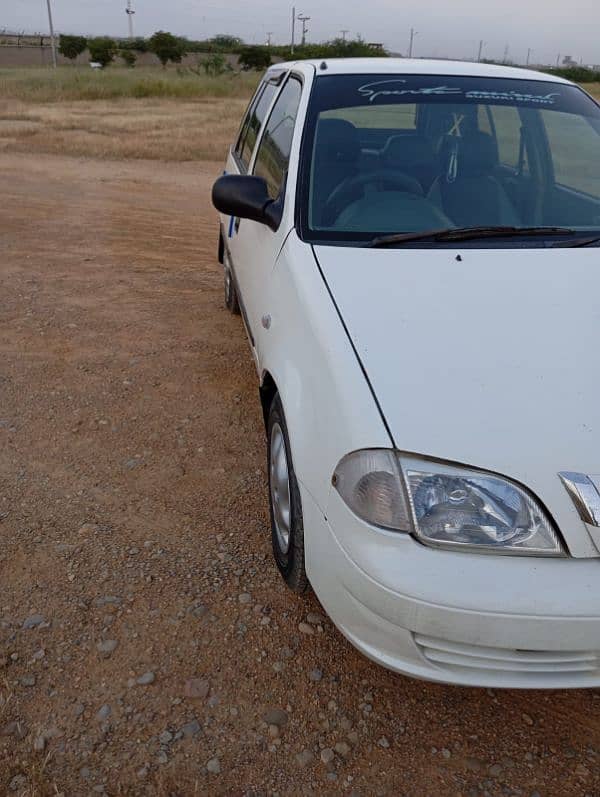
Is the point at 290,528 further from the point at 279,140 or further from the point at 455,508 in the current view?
the point at 279,140

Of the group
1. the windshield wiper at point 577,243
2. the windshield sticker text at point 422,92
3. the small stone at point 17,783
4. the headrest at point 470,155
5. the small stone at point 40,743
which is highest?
the windshield sticker text at point 422,92

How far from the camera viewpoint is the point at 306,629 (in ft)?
8.05

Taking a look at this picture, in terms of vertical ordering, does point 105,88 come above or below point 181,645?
below

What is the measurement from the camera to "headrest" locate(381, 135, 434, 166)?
3.12 m

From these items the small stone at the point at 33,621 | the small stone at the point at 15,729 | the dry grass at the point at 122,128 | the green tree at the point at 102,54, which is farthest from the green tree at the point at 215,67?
the small stone at the point at 15,729

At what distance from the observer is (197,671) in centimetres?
226

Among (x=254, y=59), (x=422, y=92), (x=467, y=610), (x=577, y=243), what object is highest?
(x=422, y=92)

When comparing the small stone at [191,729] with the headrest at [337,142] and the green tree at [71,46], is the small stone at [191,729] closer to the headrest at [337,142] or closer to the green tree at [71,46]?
the headrest at [337,142]

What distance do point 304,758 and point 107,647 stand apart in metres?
0.73

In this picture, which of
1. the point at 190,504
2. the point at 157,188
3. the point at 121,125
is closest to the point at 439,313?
the point at 190,504

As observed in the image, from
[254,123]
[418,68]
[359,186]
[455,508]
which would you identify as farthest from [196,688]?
[254,123]

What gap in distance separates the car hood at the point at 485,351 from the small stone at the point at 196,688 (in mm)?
991

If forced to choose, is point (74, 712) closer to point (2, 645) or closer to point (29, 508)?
point (2, 645)

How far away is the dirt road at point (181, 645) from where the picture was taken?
1.98m
